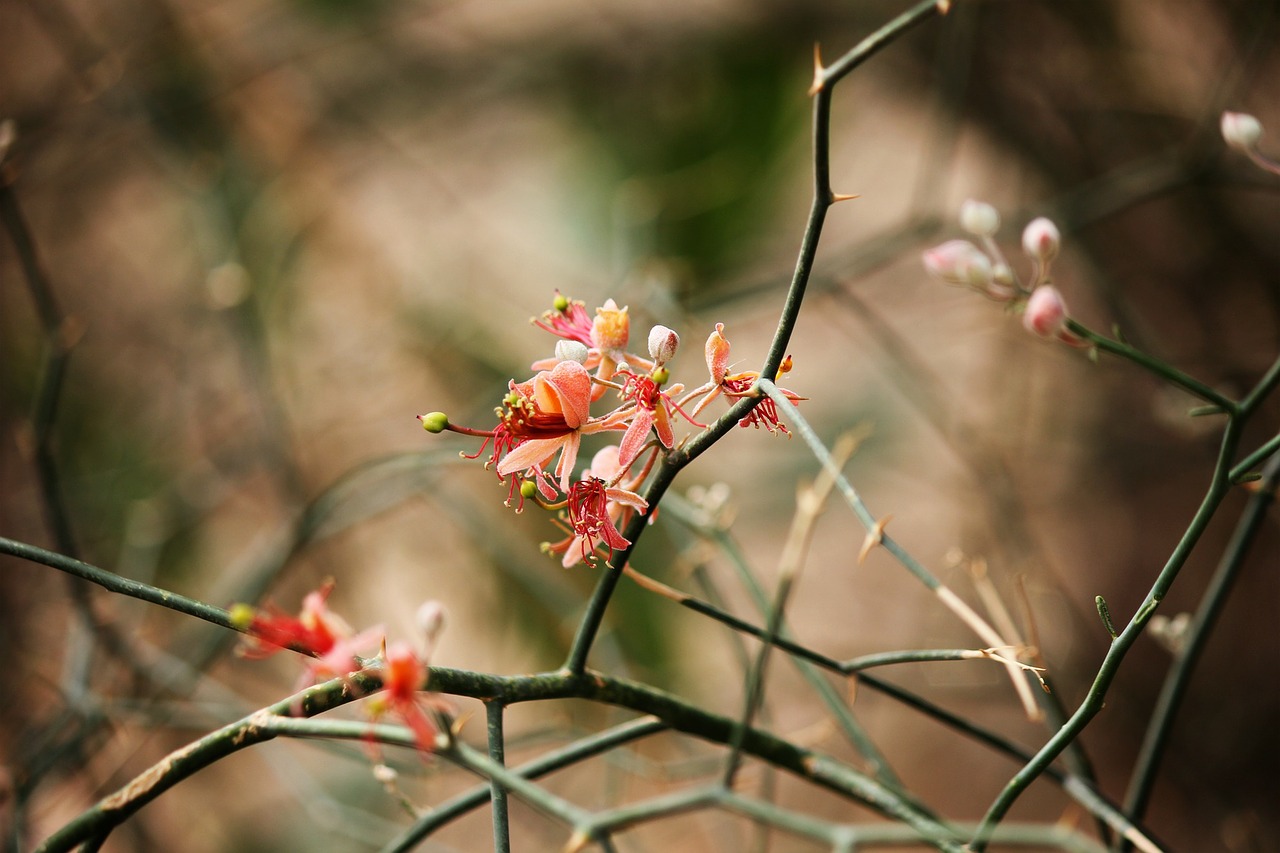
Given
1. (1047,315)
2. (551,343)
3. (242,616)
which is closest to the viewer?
(242,616)

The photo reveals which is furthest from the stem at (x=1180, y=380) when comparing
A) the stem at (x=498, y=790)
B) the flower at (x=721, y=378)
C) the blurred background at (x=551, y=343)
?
the blurred background at (x=551, y=343)

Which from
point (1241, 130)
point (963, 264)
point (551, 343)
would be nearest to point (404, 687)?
point (963, 264)

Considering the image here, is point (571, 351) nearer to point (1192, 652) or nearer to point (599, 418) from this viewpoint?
point (599, 418)

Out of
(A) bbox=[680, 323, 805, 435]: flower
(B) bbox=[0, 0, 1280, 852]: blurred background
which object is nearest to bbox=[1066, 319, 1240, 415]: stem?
(A) bbox=[680, 323, 805, 435]: flower

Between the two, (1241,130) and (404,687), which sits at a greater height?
(1241,130)

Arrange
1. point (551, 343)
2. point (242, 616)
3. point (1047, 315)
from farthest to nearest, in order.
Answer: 1. point (551, 343)
2. point (1047, 315)
3. point (242, 616)

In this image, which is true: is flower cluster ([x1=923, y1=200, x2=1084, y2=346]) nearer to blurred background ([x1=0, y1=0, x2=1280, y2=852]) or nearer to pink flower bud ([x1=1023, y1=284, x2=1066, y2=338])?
pink flower bud ([x1=1023, y1=284, x2=1066, y2=338])

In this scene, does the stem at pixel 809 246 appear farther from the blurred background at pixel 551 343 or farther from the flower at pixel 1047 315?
the blurred background at pixel 551 343
